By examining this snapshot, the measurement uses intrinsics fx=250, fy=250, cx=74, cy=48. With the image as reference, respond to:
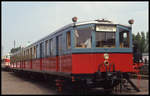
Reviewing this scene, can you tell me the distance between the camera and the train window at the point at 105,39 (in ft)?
32.9

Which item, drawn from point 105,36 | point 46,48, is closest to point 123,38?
point 105,36

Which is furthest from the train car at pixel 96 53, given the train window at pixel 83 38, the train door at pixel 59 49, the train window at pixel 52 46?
the train window at pixel 52 46

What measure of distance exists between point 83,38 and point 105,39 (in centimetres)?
92

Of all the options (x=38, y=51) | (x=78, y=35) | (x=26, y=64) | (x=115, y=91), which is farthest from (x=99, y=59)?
(x=26, y=64)

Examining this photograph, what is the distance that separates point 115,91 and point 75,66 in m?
2.63

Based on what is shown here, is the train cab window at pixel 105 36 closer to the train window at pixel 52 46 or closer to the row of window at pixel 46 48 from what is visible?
the row of window at pixel 46 48

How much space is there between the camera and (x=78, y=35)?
9.96 metres

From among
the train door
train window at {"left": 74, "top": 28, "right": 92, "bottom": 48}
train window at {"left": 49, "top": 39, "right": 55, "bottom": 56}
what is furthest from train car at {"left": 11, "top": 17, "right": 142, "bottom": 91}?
train window at {"left": 49, "top": 39, "right": 55, "bottom": 56}

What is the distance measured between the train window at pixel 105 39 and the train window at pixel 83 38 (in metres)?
0.32

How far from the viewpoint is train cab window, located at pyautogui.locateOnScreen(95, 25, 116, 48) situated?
10.0 metres

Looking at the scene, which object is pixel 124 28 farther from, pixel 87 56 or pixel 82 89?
pixel 82 89

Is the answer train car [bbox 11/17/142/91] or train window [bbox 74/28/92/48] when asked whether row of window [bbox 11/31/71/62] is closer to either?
train car [bbox 11/17/142/91]

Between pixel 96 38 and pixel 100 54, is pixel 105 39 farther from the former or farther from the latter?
pixel 100 54

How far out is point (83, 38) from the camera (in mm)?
9930
